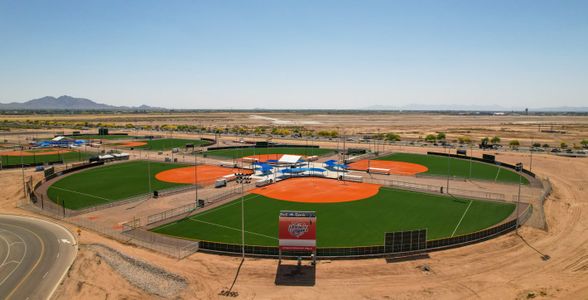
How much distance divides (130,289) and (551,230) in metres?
49.1

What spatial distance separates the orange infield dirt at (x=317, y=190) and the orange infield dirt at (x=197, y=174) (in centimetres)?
1414

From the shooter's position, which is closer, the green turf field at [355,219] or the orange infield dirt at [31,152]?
the green turf field at [355,219]

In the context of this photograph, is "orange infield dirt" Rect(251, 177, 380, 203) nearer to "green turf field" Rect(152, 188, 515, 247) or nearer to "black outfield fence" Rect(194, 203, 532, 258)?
"green turf field" Rect(152, 188, 515, 247)

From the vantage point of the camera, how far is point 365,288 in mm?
32094

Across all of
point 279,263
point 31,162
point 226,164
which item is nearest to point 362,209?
point 279,263

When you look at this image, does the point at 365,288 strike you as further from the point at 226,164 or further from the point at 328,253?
the point at 226,164

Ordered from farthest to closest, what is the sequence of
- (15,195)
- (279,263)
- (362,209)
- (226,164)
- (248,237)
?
(226,164)
(15,195)
(362,209)
(248,237)
(279,263)

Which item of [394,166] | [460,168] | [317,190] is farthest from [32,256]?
[460,168]

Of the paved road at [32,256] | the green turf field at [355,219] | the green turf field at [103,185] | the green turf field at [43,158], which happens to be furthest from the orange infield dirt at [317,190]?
the green turf field at [43,158]

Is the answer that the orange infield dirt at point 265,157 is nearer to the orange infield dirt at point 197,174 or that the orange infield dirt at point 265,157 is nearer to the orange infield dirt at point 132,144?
the orange infield dirt at point 197,174

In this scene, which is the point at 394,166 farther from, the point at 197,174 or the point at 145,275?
the point at 145,275

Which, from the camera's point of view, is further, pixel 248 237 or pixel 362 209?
pixel 362 209

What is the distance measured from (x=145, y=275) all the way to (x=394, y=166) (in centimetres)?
7067

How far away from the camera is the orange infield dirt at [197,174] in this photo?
74.6 meters
